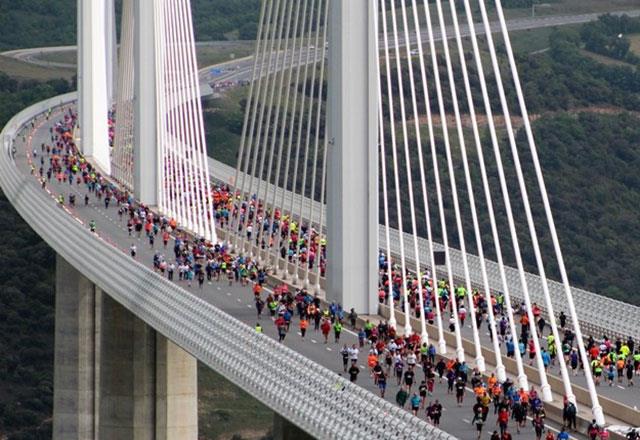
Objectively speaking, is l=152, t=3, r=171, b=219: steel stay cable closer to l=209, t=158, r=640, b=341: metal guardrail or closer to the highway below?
l=209, t=158, r=640, b=341: metal guardrail

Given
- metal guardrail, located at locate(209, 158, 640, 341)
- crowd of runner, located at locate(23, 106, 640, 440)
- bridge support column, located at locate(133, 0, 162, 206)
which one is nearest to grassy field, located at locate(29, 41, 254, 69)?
bridge support column, located at locate(133, 0, 162, 206)

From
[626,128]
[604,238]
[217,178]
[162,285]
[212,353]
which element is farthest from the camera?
[626,128]

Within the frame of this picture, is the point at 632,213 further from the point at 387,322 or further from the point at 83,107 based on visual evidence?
the point at 387,322

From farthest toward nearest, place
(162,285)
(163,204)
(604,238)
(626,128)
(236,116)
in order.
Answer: (236,116) → (626,128) → (604,238) → (163,204) → (162,285)

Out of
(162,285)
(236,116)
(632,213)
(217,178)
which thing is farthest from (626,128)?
(162,285)

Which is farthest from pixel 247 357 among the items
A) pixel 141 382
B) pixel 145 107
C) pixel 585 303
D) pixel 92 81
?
pixel 92 81

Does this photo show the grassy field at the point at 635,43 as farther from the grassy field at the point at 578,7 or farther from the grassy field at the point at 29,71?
the grassy field at the point at 29,71

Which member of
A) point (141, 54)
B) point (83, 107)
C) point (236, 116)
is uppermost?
point (141, 54)
